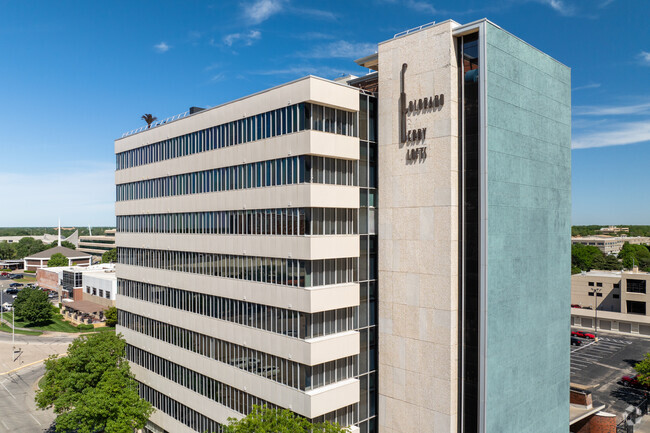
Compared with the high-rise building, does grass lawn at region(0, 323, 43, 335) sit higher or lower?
lower

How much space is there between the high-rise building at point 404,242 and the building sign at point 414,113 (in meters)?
0.13

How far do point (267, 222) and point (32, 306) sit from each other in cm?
9938

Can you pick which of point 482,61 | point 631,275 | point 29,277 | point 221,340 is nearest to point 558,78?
point 482,61

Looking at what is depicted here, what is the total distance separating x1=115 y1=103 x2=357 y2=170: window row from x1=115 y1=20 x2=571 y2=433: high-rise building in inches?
6.7

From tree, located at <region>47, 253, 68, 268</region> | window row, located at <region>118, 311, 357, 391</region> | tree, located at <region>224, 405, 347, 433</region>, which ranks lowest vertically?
tree, located at <region>47, 253, 68, 268</region>

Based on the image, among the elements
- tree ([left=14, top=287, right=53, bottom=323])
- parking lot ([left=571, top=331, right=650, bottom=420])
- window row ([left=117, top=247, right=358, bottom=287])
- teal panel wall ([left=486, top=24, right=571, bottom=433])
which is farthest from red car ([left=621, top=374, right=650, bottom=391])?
tree ([left=14, top=287, right=53, bottom=323])

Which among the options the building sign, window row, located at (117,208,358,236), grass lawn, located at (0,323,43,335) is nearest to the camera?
the building sign

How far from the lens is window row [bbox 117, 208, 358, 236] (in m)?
34.7

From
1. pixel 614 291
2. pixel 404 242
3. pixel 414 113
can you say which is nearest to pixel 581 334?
pixel 614 291

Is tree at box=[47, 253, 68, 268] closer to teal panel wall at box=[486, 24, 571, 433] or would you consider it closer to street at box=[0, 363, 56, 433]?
street at box=[0, 363, 56, 433]

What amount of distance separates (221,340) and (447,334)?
21.2 m

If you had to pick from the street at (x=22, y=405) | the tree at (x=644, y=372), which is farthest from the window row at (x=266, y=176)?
the tree at (x=644, y=372)

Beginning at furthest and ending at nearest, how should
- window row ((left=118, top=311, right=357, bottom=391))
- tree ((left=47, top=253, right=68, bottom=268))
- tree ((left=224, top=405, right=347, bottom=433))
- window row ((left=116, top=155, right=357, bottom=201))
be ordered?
tree ((left=47, top=253, right=68, bottom=268)), window row ((left=116, top=155, right=357, bottom=201)), window row ((left=118, top=311, right=357, bottom=391)), tree ((left=224, top=405, right=347, bottom=433))

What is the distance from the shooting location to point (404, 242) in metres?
35.8
